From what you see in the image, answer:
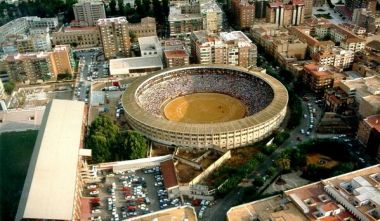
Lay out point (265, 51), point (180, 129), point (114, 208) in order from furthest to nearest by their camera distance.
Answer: point (265, 51) → point (180, 129) → point (114, 208)

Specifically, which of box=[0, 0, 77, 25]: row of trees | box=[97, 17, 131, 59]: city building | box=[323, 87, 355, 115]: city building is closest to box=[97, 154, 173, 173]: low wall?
box=[323, 87, 355, 115]: city building

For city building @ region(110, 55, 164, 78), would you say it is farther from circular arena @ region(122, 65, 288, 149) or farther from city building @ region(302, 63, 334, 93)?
city building @ region(302, 63, 334, 93)

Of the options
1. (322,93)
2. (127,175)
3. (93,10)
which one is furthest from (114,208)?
(93,10)

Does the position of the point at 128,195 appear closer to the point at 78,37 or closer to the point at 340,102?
the point at 340,102

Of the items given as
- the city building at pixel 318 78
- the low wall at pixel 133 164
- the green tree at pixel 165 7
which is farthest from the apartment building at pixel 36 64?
the city building at pixel 318 78

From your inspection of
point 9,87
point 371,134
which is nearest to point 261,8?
point 371,134

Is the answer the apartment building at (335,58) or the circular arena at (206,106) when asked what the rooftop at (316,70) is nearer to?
the apartment building at (335,58)

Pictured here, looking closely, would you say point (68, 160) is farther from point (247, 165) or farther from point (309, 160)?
point (309, 160)
